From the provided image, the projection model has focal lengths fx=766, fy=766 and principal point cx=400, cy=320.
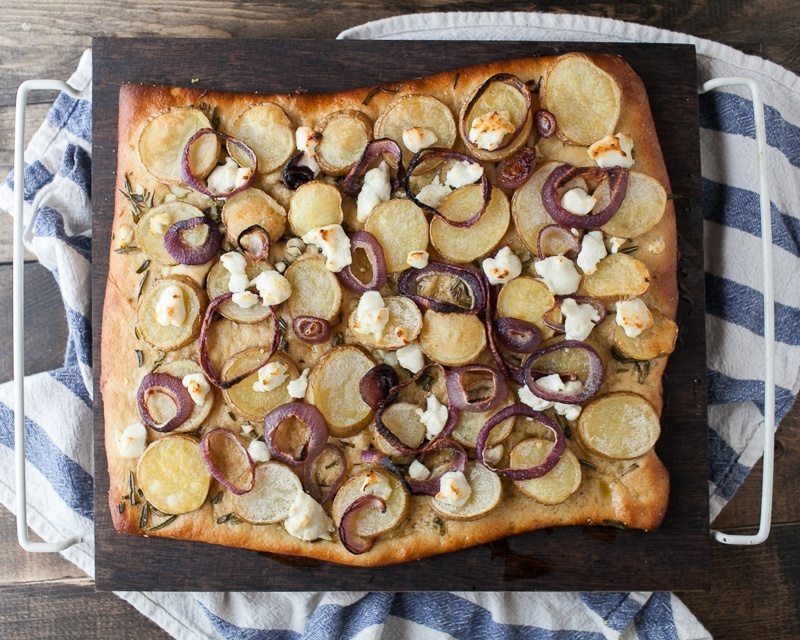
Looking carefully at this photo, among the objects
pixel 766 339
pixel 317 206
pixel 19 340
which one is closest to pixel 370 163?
pixel 317 206

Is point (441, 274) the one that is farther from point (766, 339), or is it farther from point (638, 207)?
point (766, 339)

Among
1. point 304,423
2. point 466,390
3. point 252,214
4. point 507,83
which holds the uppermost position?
point 507,83

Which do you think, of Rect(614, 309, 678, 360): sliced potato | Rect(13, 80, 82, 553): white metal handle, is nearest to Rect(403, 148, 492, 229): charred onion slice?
Rect(614, 309, 678, 360): sliced potato

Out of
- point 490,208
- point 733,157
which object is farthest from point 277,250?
point 733,157

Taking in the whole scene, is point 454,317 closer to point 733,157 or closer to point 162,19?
point 733,157

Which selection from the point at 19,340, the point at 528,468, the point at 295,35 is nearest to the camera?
the point at 528,468
